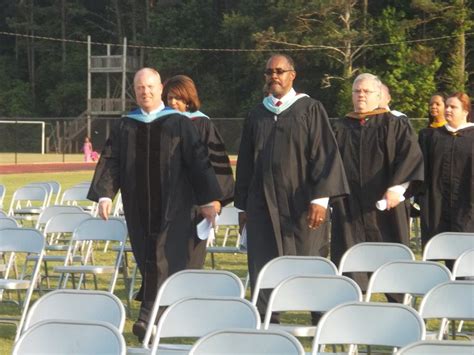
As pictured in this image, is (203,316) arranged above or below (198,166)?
below

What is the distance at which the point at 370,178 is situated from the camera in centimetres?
923

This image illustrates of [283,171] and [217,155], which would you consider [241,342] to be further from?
[217,155]

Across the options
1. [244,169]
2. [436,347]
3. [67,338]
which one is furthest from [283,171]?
[436,347]

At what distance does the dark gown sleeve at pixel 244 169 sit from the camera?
8.51 meters

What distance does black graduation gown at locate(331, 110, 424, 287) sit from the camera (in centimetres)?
920

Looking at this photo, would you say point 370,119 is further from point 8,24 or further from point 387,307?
point 8,24

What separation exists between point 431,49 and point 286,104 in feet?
152

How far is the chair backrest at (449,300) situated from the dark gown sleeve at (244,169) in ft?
9.22

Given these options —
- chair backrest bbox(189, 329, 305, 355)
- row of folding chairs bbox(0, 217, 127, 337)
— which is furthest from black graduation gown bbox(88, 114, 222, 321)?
chair backrest bbox(189, 329, 305, 355)

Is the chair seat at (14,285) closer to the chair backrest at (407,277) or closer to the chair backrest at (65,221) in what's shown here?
the chair backrest at (65,221)

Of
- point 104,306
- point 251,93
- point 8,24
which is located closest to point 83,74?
point 8,24

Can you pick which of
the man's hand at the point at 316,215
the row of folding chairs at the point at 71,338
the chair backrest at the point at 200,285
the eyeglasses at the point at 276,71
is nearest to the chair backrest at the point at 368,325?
the row of folding chairs at the point at 71,338

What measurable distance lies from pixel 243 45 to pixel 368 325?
182 feet

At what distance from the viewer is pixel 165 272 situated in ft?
27.9
